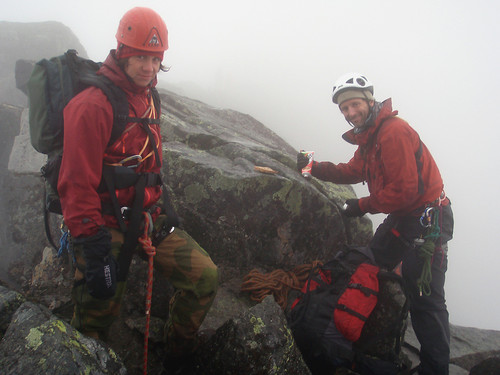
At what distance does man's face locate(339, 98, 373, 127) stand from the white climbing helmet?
133 mm

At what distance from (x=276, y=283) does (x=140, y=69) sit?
5.13m

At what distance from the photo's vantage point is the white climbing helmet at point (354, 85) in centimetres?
604

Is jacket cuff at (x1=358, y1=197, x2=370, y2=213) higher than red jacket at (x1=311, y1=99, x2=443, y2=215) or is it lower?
lower

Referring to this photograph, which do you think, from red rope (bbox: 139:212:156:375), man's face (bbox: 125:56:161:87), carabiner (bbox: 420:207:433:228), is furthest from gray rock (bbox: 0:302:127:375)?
carabiner (bbox: 420:207:433:228)

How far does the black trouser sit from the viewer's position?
5.23 m

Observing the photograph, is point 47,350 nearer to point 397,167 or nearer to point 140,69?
point 140,69

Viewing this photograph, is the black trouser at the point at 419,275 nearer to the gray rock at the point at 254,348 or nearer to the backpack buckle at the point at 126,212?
the gray rock at the point at 254,348

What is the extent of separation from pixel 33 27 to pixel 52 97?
42653 mm

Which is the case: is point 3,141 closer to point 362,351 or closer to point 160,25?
point 160,25

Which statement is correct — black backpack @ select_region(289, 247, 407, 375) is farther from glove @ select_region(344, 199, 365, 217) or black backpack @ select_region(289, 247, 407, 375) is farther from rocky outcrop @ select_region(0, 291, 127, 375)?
rocky outcrop @ select_region(0, 291, 127, 375)

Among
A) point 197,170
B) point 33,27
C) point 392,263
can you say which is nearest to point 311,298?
point 392,263

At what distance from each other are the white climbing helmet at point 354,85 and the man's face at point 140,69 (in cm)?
400

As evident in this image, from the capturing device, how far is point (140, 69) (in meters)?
3.97

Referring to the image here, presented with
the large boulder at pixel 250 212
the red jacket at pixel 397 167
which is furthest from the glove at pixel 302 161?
the red jacket at pixel 397 167
